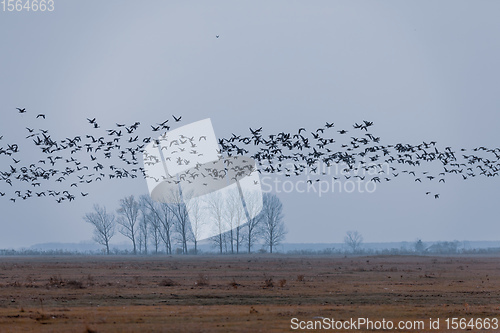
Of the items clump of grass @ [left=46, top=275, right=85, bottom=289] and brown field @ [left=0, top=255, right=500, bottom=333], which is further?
clump of grass @ [left=46, top=275, right=85, bottom=289]

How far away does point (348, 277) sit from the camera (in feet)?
195

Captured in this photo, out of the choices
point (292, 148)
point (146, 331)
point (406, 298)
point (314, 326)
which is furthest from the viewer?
point (292, 148)

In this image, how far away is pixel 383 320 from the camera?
3150 centimetres

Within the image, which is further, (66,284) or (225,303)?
(66,284)

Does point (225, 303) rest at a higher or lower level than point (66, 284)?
lower

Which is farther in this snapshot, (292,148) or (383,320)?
(292,148)

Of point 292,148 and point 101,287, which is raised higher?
point 292,148

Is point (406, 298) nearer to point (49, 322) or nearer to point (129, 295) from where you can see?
point (129, 295)

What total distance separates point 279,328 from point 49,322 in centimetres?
995

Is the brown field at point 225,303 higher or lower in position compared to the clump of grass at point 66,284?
lower

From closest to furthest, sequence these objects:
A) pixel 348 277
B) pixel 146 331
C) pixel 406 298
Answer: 1. pixel 146 331
2. pixel 406 298
3. pixel 348 277

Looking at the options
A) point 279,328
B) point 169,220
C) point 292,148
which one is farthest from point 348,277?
point 169,220

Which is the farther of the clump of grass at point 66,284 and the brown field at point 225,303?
the clump of grass at point 66,284

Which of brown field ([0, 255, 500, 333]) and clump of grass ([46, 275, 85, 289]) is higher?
clump of grass ([46, 275, 85, 289])
